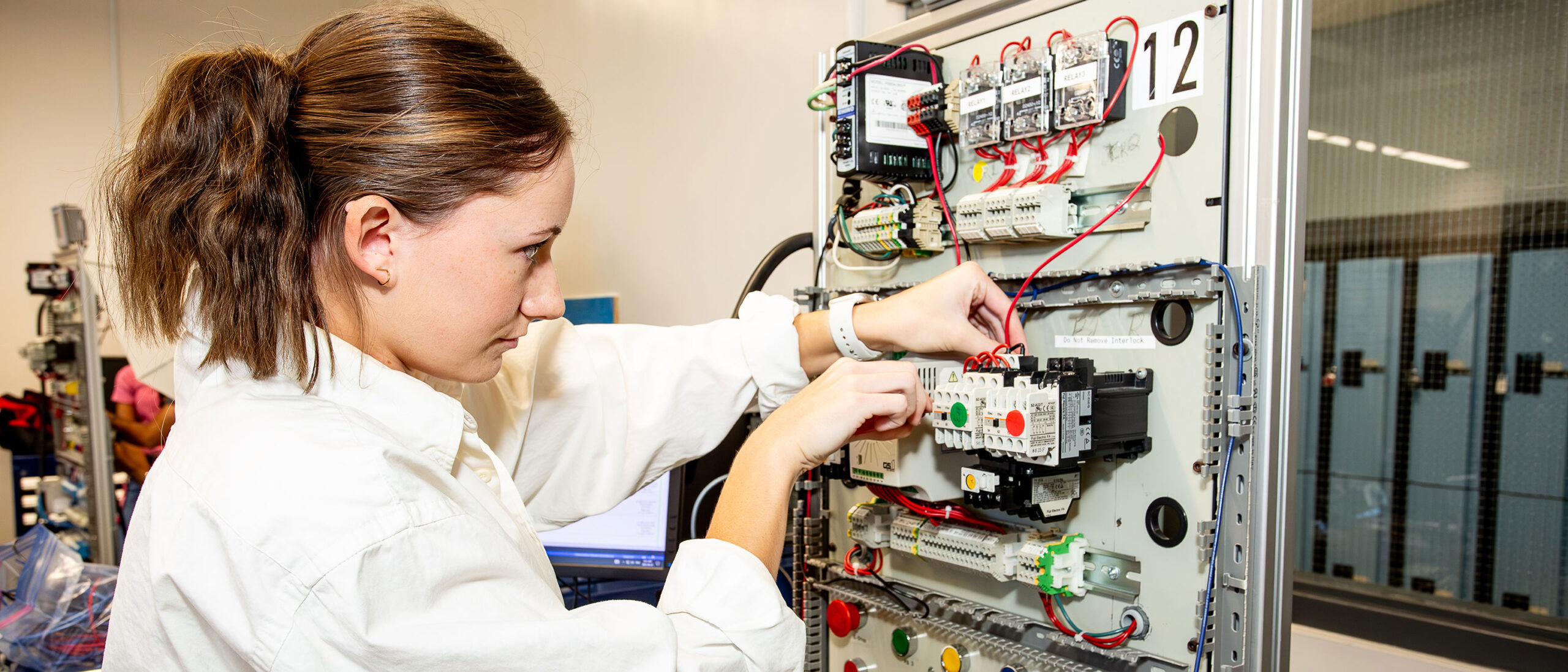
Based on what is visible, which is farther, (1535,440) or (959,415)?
(1535,440)

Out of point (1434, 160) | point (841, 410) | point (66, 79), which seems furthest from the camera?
point (66, 79)

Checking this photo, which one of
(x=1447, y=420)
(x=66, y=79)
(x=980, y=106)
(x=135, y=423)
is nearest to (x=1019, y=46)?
(x=980, y=106)

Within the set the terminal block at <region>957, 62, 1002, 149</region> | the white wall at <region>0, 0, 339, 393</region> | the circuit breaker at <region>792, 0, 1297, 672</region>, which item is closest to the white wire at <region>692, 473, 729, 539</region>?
the circuit breaker at <region>792, 0, 1297, 672</region>

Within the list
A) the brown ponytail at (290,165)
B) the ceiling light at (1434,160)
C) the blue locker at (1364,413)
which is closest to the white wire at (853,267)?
the brown ponytail at (290,165)

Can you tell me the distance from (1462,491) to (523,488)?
2.44 m

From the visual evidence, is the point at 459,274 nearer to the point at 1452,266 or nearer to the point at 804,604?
the point at 804,604

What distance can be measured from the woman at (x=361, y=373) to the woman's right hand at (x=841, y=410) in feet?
0.15

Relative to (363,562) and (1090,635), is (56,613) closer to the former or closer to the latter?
(363,562)

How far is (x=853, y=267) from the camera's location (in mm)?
1400

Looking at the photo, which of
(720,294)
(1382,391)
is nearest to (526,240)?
(720,294)

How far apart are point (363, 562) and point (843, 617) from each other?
0.94 metres

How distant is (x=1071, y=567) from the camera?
41.3 inches

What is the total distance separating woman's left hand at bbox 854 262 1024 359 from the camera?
1082 mm

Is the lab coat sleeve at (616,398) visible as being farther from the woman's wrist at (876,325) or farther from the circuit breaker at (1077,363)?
the circuit breaker at (1077,363)
